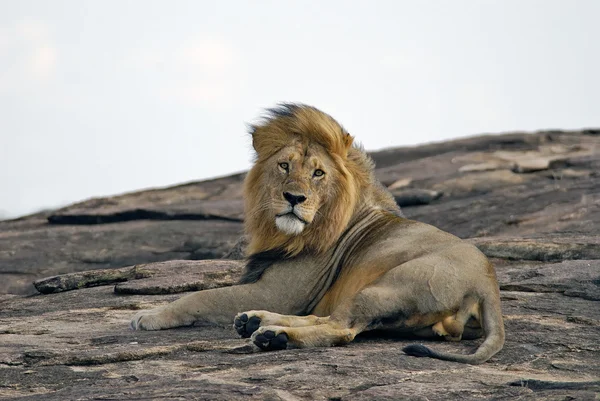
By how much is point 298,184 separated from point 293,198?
0.32 ft

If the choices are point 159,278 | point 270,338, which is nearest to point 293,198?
point 270,338

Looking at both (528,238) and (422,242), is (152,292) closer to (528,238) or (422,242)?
(422,242)

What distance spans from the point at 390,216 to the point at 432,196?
760 centimetres

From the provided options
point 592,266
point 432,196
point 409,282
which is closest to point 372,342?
point 409,282

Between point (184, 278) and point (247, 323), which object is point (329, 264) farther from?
point (184, 278)

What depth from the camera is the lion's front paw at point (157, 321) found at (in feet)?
20.7

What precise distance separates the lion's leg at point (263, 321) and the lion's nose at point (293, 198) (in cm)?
84

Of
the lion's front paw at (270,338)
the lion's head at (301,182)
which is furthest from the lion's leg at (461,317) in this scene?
the lion's head at (301,182)

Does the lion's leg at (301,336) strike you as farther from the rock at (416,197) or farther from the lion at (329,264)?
the rock at (416,197)

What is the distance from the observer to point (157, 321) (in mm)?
6309

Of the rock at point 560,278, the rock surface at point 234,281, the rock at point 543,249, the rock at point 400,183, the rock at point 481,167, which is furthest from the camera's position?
the rock at point 481,167

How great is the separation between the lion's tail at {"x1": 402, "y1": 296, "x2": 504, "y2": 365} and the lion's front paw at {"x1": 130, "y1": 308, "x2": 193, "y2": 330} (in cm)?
171

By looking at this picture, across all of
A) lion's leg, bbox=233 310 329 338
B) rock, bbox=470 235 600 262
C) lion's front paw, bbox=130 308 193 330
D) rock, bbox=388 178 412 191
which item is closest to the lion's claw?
lion's leg, bbox=233 310 329 338

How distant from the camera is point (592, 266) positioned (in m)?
7.70
